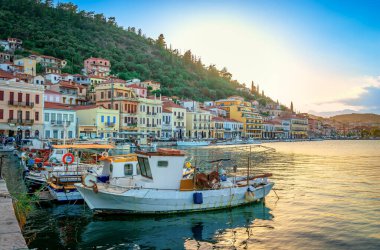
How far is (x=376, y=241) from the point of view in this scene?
11609 millimetres

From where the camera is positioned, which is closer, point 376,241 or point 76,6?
point 376,241

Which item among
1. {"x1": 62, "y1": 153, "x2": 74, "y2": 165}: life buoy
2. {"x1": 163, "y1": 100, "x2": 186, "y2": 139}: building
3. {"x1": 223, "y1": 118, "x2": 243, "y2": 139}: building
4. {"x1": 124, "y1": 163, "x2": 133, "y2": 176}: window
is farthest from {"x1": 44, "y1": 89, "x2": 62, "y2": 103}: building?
{"x1": 223, "y1": 118, "x2": 243, "y2": 139}: building

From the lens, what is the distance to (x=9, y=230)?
747 centimetres

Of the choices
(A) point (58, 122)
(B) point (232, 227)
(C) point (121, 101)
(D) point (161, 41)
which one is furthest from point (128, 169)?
(D) point (161, 41)

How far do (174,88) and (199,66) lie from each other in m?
51.1

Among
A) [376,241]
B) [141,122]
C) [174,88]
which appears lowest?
[376,241]

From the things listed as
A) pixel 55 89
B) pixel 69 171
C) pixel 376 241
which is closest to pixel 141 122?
pixel 55 89

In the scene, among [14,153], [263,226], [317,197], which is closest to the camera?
[263,226]

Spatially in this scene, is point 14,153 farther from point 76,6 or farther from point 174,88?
point 76,6

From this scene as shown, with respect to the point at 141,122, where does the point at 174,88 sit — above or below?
above

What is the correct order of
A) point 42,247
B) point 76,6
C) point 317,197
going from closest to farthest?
point 42,247 < point 317,197 < point 76,6

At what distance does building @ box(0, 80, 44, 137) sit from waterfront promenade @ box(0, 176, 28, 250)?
3885cm

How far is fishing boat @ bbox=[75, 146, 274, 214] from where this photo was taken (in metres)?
14.0

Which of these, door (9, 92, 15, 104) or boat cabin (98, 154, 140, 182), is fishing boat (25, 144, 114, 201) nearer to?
boat cabin (98, 154, 140, 182)
